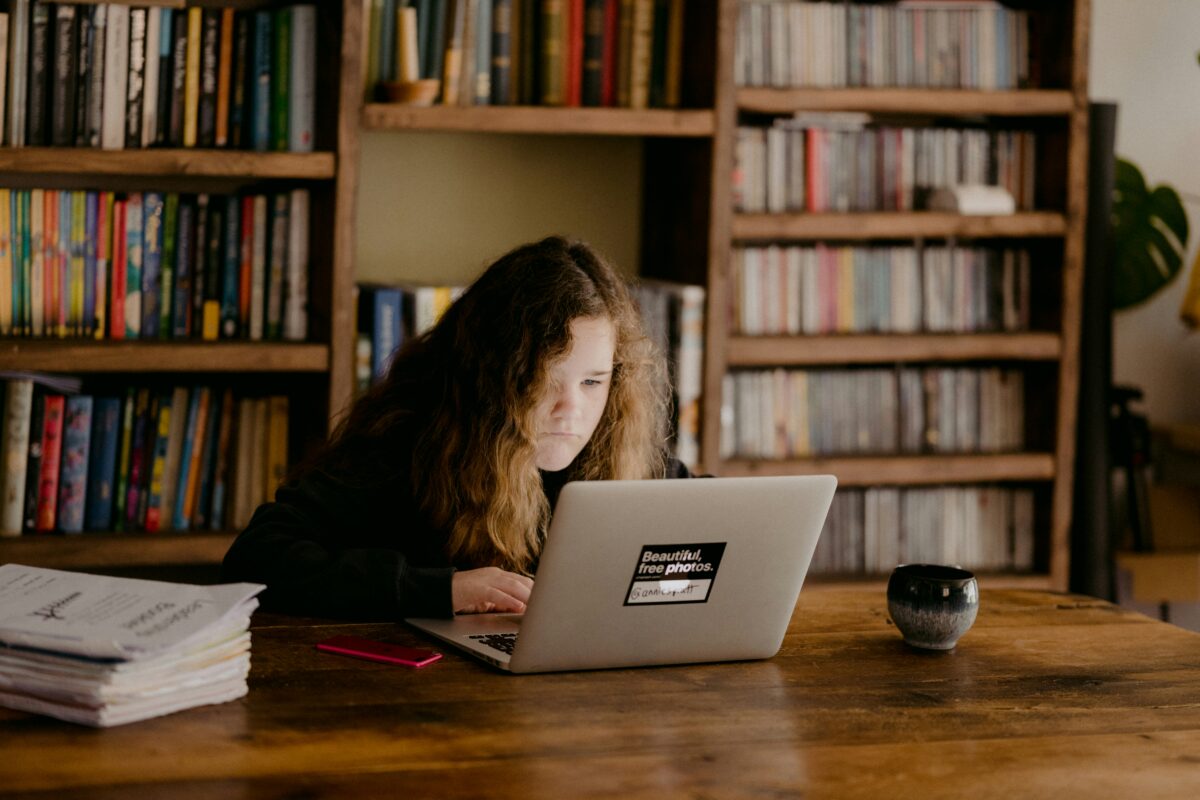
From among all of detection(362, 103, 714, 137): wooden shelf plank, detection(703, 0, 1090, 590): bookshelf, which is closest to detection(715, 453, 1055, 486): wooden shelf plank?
detection(703, 0, 1090, 590): bookshelf

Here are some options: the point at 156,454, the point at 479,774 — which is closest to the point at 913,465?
the point at 156,454

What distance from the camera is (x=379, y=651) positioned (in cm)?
159

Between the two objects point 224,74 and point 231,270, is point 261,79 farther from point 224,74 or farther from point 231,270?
point 231,270

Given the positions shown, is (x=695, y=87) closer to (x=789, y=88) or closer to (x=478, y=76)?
(x=789, y=88)

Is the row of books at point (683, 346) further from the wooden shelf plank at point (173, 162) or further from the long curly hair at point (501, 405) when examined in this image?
the long curly hair at point (501, 405)

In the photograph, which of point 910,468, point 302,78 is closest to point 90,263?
point 302,78

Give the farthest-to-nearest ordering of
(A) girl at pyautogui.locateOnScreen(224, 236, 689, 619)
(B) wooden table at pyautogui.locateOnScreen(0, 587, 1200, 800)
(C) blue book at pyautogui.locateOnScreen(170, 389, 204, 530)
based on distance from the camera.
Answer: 1. (C) blue book at pyautogui.locateOnScreen(170, 389, 204, 530)
2. (A) girl at pyautogui.locateOnScreen(224, 236, 689, 619)
3. (B) wooden table at pyautogui.locateOnScreen(0, 587, 1200, 800)

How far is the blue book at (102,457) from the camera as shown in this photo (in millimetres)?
2811

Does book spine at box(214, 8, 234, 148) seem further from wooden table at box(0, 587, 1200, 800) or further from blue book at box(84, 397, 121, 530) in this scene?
wooden table at box(0, 587, 1200, 800)

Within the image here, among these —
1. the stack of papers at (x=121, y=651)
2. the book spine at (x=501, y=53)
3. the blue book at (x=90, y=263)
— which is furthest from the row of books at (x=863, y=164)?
the stack of papers at (x=121, y=651)

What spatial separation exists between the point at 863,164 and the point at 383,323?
3.58 ft

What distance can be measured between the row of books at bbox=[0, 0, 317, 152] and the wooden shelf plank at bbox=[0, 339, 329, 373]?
371 millimetres

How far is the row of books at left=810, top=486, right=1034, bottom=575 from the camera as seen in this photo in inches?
129

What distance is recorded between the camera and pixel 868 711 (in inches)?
57.9
